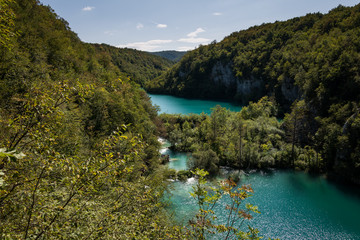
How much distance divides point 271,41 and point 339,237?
98.8 m

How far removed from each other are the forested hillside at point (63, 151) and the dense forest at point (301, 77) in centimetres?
2614

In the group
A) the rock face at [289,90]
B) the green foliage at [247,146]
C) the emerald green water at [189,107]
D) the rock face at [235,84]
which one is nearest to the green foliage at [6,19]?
the green foliage at [247,146]

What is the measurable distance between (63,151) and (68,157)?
8290 millimetres

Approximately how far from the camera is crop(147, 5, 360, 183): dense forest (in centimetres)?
3025

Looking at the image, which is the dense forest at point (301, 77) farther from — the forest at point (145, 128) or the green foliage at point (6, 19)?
the green foliage at point (6, 19)

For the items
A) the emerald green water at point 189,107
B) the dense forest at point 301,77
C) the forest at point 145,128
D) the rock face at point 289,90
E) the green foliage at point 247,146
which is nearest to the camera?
the forest at point 145,128

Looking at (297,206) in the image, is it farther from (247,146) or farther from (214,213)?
(214,213)

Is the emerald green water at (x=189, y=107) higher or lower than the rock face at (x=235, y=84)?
lower

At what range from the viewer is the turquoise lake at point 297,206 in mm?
19094

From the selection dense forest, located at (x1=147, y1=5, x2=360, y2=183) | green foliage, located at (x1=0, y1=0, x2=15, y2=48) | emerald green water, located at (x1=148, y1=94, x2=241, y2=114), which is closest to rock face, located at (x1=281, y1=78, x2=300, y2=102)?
dense forest, located at (x1=147, y1=5, x2=360, y2=183)

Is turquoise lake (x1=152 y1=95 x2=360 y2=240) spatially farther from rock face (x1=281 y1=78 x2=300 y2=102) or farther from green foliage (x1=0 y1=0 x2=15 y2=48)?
rock face (x1=281 y1=78 x2=300 y2=102)

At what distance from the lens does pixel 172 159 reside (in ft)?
118

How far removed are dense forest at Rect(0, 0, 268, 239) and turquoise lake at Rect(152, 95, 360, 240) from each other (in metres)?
3.02

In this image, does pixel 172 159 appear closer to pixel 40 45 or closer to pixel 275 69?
pixel 40 45
